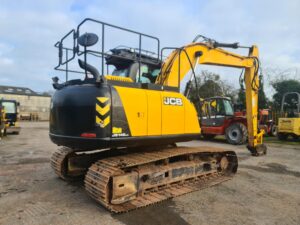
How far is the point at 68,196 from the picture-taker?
5.30 metres

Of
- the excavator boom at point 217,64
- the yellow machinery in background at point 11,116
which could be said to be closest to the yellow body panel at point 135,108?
the excavator boom at point 217,64

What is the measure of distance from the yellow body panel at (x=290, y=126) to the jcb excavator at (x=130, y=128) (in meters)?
10.6

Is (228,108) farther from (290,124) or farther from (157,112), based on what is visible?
(157,112)

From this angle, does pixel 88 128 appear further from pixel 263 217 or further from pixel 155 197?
pixel 263 217

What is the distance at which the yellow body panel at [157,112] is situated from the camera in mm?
4941

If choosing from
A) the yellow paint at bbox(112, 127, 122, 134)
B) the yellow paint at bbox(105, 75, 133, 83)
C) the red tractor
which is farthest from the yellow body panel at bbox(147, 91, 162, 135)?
the red tractor

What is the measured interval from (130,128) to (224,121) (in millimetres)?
11052

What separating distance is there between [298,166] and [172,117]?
542 centimetres

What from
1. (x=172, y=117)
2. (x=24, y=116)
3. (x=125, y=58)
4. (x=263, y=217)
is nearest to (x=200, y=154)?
(x=172, y=117)

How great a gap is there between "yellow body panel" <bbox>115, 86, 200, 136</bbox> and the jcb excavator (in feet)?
0.06

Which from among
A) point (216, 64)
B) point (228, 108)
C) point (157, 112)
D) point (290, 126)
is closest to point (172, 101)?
point (157, 112)

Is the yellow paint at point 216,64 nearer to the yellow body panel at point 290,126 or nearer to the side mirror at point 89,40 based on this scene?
the side mirror at point 89,40

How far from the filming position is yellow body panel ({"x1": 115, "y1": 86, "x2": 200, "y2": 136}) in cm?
494

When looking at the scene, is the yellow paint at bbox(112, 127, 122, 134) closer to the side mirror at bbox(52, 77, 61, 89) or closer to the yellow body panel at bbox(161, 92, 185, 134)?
the yellow body panel at bbox(161, 92, 185, 134)
